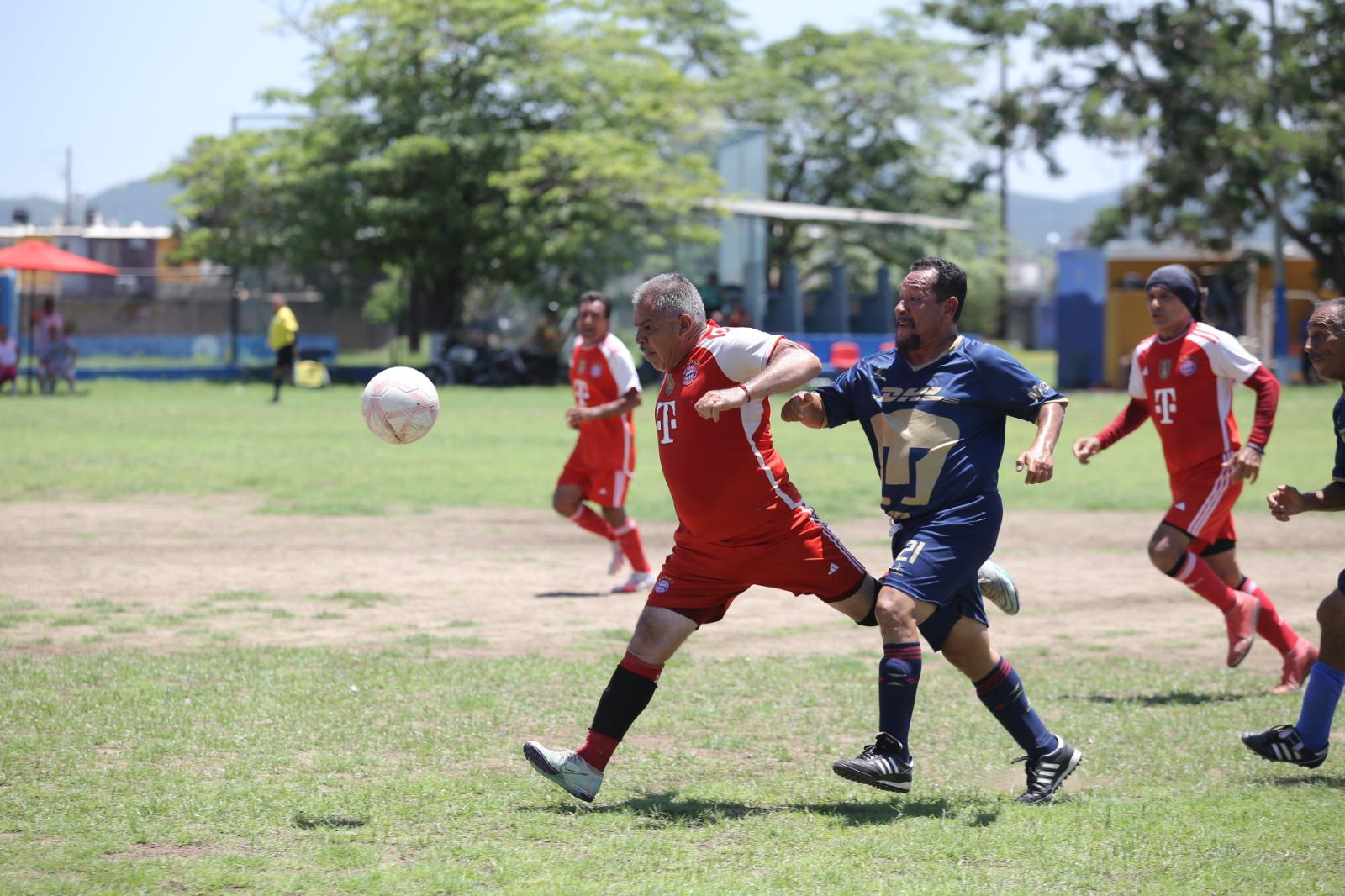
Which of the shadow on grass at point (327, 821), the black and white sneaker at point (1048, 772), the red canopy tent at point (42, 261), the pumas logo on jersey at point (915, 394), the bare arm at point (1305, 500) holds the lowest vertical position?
the shadow on grass at point (327, 821)

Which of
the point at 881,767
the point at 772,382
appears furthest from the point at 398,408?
the point at 881,767

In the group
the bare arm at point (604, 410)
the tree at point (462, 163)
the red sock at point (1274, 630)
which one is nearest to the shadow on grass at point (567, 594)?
the bare arm at point (604, 410)

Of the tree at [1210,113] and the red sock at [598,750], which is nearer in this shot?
the red sock at [598,750]

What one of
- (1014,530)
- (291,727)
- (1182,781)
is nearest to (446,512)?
(1014,530)

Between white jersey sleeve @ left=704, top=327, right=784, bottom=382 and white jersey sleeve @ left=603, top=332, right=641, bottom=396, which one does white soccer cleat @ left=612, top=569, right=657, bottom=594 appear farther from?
white jersey sleeve @ left=704, top=327, right=784, bottom=382

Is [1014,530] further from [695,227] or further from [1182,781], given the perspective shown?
[695,227]

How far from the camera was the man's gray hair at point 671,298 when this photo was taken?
5.73 metres

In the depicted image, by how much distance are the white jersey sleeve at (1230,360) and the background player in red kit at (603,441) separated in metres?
4.19

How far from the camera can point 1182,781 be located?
6.01 meters

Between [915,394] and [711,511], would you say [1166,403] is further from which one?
[711,511]

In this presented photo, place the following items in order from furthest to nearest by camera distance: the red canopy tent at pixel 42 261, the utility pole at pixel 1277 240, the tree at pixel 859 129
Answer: the tree at pixel 859 129 < the utility pole at pixel 1277 240 < the red canopy tent at pixel 42 261

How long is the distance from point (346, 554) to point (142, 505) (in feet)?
13.0

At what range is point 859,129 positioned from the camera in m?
60.0

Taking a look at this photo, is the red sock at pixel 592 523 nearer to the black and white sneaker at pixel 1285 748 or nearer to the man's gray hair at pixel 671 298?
the man's gray hair at pixel 671 298
